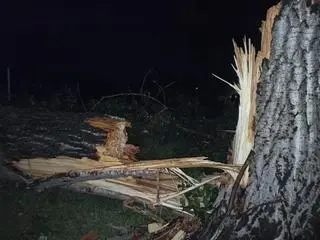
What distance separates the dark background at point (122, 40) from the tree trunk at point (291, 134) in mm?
3823

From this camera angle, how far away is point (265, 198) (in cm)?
329

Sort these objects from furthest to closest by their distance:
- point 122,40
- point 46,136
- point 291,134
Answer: point 122,40 < point 46,136 < point 291,134

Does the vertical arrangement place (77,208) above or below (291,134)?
below

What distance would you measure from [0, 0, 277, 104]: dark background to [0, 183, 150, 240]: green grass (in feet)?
9.15

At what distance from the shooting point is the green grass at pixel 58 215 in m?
4.07

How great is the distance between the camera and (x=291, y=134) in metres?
3.25

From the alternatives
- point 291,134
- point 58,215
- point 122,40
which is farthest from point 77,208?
point 122,40

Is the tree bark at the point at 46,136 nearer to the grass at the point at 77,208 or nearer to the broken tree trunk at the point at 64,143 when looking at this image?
the broken tree trunk at the point at 64,143

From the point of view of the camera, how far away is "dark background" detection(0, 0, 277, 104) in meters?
7.25

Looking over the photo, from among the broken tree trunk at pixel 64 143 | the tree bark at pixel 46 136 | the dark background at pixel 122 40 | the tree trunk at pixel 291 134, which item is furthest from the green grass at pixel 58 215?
the dark background at pixel 122 40

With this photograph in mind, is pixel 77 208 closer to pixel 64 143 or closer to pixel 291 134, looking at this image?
pixel 64 143

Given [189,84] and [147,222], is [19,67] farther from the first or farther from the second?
[147,222]

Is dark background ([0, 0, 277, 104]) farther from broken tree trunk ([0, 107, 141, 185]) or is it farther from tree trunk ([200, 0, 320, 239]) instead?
tree trunk ([200, 0, 320, 239])

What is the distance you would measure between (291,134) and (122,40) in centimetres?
468
